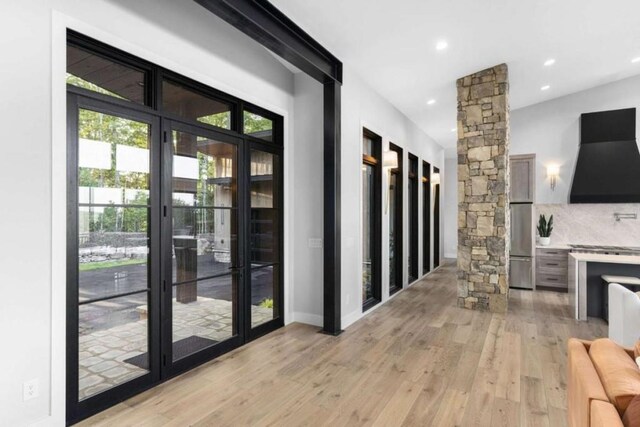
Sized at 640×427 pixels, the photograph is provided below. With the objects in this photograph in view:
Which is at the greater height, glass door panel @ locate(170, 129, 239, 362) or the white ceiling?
the white ceiling

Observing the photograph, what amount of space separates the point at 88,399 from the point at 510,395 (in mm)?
3160

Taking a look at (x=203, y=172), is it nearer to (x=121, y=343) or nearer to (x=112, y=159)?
(x=112, y=159)

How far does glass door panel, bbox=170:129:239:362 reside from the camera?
3219 millimetres

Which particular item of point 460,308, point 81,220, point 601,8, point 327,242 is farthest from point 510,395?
point 601,8

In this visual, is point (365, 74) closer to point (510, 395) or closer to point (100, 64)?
point (100, 64)

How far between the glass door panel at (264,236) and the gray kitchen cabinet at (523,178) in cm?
511

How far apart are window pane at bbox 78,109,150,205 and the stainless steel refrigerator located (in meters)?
6.63

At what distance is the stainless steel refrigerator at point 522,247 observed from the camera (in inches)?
270

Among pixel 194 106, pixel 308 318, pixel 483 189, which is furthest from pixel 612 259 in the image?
pixel 194 106

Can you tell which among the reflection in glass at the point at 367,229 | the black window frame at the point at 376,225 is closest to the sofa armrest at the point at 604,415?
the reflection in glass at the point at 367,229

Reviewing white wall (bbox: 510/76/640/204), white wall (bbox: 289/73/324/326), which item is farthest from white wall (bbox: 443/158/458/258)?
white wall (bbox: 289/73/324/326)

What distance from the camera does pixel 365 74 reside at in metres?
4.98

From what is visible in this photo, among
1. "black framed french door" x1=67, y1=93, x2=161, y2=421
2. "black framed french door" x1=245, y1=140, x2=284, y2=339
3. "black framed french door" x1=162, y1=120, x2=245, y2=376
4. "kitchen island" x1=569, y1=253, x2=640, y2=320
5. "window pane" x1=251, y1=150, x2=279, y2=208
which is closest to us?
"black framed french door" x1=67, y1=93, x2=161, y2=421

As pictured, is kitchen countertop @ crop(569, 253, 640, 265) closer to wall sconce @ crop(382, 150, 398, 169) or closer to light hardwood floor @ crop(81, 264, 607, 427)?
light hardwood floor @ crop(81, 264, 607, 427)
